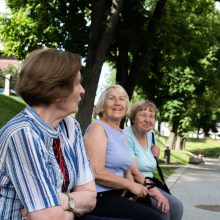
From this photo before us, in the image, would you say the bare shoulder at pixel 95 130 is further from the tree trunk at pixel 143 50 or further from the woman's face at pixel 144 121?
the tree trunk at pixel 143 50

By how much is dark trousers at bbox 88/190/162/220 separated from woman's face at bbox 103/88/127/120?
35.1 inches

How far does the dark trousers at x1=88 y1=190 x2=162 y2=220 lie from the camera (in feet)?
12.2

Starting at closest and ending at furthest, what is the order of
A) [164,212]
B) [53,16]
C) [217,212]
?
[164,212]
[217,212]
[53,16]

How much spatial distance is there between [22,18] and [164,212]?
43.8 ft

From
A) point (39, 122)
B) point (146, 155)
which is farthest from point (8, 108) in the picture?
point (39, 122)

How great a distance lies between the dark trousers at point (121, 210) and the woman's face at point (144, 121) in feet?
4.97

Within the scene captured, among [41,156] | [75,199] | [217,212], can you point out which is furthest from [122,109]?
[217,212]

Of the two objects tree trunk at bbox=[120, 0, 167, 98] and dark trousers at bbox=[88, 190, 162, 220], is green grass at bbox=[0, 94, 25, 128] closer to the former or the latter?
tree trunk at bbox=[120, 0, 167, 98]

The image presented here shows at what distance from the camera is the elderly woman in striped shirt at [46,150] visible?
96.3 inches

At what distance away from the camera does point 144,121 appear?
5285 millimetres

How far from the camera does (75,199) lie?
9.43 feet

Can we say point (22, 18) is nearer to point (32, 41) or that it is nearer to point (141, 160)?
point (32, 41)

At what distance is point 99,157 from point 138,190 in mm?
490

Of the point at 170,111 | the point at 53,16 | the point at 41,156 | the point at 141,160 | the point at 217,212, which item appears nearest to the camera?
the point at 41,156
